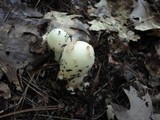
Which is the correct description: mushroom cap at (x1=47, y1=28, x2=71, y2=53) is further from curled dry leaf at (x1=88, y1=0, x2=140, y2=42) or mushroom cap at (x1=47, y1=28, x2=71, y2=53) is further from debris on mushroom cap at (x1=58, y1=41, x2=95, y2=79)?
curled dry leaf at (x1=88, y1=0, x2=140, y2=42)

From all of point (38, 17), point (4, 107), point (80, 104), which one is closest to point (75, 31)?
point (38, 17)

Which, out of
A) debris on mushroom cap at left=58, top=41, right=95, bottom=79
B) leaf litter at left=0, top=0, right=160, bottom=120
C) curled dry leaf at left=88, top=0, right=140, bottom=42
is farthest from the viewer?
curled dry leaf at left=88, top=0, right=140, bottom=42

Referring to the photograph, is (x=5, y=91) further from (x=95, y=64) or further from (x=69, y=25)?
(x=69, y=25)

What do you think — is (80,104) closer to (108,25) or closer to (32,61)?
(32,61)

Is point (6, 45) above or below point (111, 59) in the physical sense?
above

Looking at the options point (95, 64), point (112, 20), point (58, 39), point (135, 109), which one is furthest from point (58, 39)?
point (112, 20)

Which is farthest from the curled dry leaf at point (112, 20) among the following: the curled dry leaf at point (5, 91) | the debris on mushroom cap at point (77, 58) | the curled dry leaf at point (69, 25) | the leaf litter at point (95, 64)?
the curled dry leaf at point (5, 91)

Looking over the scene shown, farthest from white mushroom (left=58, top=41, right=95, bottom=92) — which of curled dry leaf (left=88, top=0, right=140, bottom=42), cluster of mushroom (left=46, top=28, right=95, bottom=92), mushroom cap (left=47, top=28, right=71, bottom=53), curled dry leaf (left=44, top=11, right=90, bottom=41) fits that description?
curled dry leaf (left=88, top=0, right=140, bottom=42)
